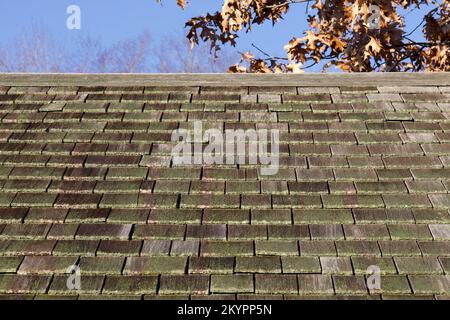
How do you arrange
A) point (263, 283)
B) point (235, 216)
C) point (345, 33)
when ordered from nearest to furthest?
point (263, 283) < point (235, 216) < point (345, 33)

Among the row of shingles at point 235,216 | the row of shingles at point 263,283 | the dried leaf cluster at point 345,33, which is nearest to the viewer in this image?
the row of shingles at point 263,283

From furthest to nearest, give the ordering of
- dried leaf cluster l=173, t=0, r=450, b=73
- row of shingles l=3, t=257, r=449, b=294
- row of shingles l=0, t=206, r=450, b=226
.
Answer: dried leaf cluster l=173, t=0, r=450, b=73
row of shingles l=0, t=206, r=450, b=226
row of shingles l=3, t=257, r=449, b=294

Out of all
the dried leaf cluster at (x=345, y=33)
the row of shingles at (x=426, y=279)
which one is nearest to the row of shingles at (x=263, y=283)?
the row of shingles at (x=426, y=279)

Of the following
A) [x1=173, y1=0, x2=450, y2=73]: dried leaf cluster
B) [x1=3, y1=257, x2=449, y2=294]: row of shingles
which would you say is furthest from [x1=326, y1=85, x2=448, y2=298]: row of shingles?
[x1=173, y1=0, x2=450, y2=73]: dried leaf cluster

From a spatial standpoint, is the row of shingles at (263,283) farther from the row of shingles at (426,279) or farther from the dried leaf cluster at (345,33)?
the dried leaf cluster at (345,33)

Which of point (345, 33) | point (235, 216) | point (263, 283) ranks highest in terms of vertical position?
point (345, 33)

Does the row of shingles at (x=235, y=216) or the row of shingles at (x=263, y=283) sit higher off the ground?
the row of shingles at (x=235, y=216)

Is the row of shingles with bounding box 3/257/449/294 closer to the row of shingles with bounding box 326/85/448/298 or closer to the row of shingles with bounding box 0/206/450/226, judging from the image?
the row of shingles with bounding box 326/85/448/298

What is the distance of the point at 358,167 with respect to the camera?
5223 mm

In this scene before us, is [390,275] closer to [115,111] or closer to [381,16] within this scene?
[115,111]

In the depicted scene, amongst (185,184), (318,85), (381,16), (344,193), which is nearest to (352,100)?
(318,85)

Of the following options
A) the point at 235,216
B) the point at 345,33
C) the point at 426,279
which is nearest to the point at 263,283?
the point at 235,216

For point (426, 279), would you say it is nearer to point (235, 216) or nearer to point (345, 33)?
point (235, 216)
